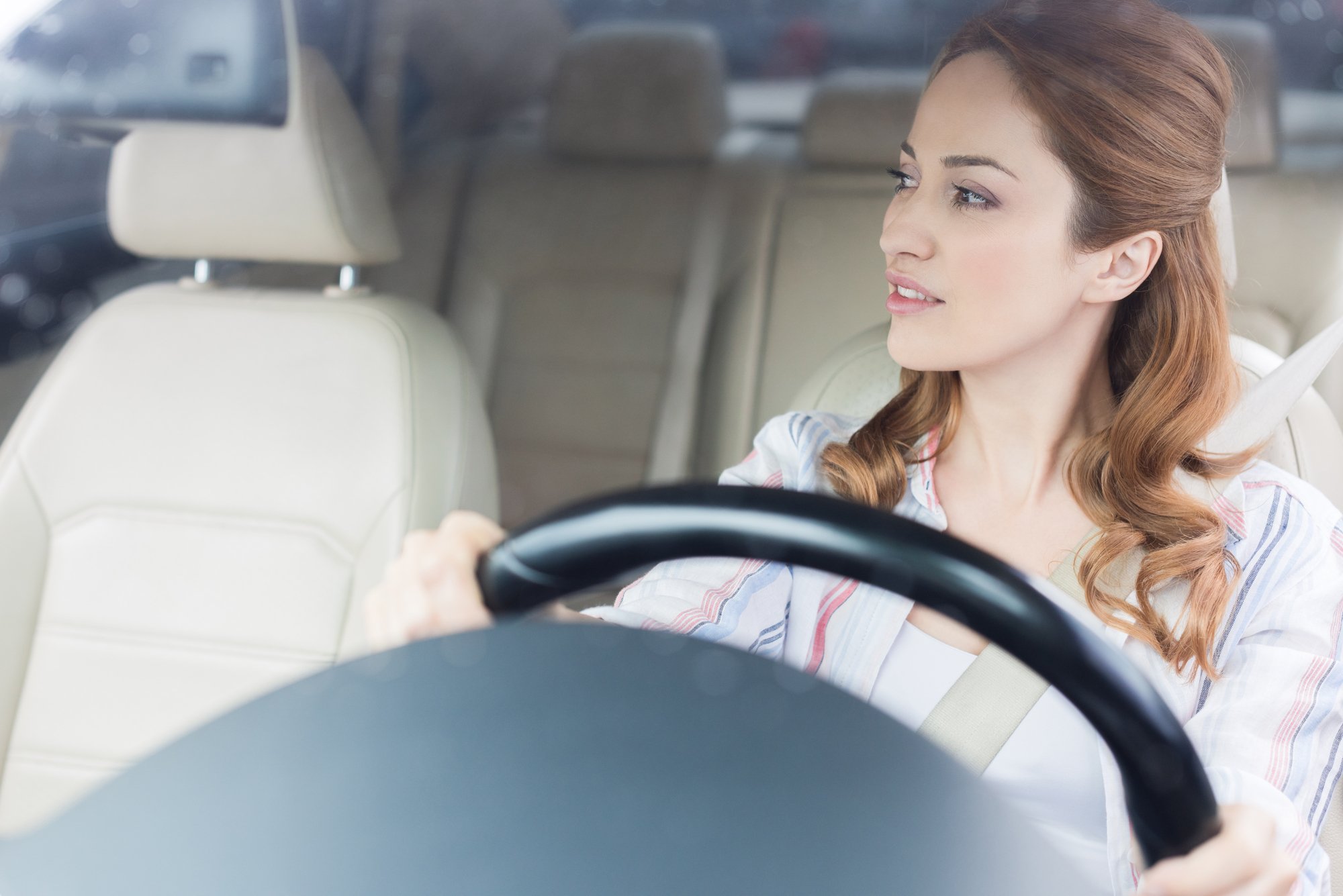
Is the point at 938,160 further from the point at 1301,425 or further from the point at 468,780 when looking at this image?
the point at 468,780

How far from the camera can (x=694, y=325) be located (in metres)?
1.93

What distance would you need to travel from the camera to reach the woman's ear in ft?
2.94

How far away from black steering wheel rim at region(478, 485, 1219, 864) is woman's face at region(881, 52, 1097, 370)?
20.7 inches

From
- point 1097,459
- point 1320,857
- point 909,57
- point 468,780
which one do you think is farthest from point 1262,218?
point 468,780

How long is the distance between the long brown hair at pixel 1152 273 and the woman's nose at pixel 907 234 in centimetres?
11

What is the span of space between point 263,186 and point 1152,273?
904 mm

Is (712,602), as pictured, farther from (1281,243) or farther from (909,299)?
(1281,243)

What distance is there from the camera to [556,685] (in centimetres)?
45

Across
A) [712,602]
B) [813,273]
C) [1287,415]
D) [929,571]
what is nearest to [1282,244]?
[1287,415]

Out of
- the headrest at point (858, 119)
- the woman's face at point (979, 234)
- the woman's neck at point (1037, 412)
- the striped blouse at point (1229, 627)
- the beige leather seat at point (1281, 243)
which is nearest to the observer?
the striped blouse at point (1229, 627)

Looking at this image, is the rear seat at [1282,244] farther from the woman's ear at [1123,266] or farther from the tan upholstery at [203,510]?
the tan upholstery at [203,510]

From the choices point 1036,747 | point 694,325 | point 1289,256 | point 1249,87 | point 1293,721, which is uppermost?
point 1249,87

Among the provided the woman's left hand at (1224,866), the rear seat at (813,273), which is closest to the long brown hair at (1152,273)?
the woman's left hand at (1224,866)

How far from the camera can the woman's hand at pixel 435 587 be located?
1.60 feet
